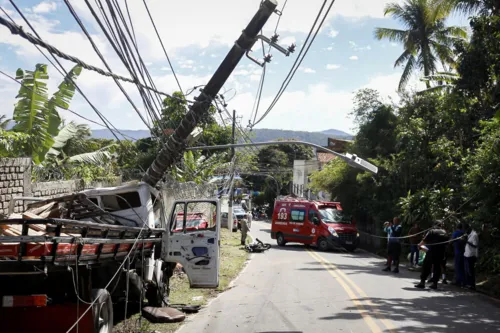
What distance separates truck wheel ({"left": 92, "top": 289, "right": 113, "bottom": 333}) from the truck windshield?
19374 millimetres

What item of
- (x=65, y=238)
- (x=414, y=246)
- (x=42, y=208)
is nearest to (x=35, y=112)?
(x=42, y=208)

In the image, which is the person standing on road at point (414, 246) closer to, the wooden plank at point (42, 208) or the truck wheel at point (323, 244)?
the truck wheel at point (323, 244)

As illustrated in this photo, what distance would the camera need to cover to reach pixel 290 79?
40.3 ft

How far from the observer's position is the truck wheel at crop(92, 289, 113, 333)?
7.48m

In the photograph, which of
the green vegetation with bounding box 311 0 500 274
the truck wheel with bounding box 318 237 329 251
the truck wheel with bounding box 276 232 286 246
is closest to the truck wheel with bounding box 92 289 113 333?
the green vegetation with bounding box 311 0 500 274

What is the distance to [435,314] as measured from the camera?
405 inches

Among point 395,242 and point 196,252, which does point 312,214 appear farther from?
point 196,252

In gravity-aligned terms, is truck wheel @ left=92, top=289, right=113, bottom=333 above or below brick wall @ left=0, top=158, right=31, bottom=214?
below

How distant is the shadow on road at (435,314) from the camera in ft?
30.0

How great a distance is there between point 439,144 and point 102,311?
54.7 feet

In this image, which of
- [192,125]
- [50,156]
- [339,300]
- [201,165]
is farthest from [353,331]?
[201,165]

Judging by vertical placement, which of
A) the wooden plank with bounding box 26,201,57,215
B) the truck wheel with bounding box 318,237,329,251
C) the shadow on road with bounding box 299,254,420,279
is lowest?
the shadow on road with bounding box 299,254,420,279

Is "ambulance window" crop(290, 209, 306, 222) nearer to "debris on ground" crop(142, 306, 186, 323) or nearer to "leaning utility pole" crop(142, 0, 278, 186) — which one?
"leaning utility pole" crop(142, 0, 278, 186)

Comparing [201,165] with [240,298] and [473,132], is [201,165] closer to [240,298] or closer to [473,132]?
[473,132]
